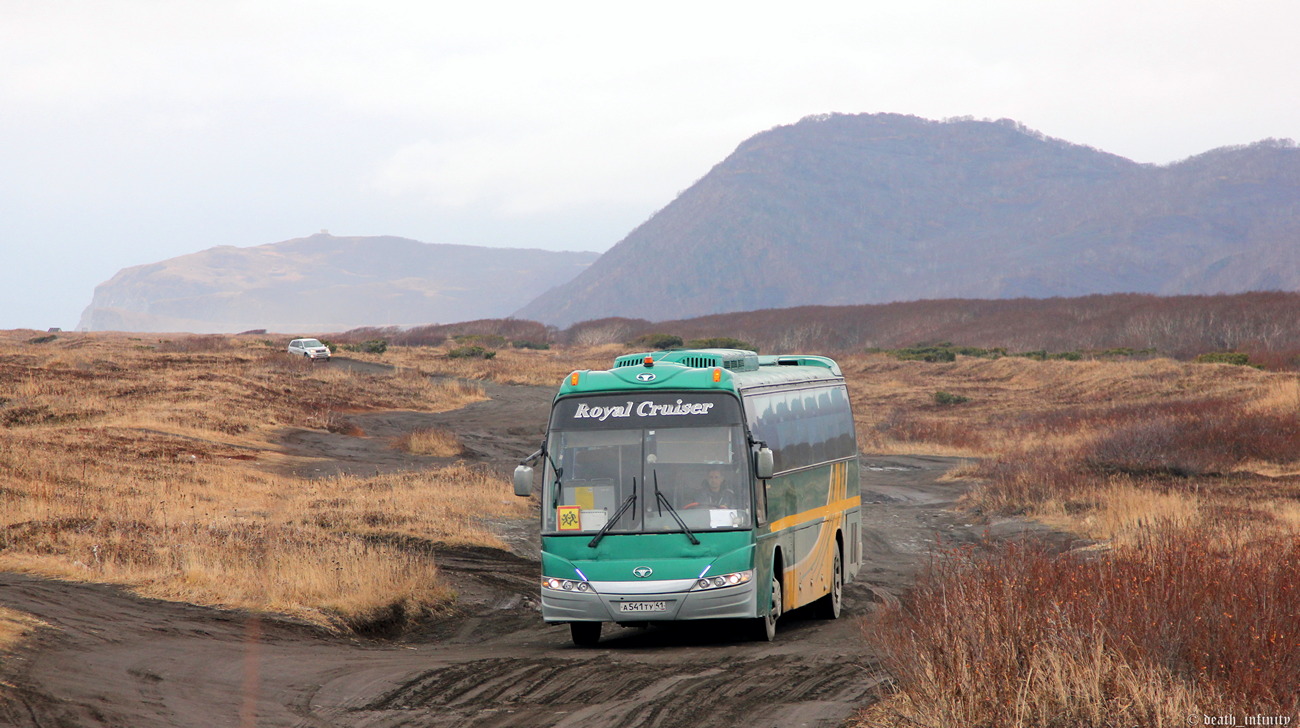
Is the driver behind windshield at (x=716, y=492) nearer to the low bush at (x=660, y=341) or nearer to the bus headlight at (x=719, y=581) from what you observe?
the bus headlight at (x=719, y=581)

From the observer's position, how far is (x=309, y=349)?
265 feet

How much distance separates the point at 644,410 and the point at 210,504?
14872mm

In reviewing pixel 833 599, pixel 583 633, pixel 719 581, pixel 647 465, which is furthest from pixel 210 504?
pixel 719 581

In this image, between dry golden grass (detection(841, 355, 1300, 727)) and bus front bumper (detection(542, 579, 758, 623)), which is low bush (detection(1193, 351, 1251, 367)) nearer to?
dry golden grass (detection(841, 355, 1300, 727))

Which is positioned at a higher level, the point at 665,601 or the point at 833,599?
the point at 665,601

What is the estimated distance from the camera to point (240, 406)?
4419cm

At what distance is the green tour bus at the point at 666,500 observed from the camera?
12641mm

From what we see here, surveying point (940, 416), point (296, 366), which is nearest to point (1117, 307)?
point (940, 416)

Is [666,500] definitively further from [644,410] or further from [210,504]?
[210,504]

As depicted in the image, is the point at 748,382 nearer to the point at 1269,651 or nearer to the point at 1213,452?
the point at 1269,651

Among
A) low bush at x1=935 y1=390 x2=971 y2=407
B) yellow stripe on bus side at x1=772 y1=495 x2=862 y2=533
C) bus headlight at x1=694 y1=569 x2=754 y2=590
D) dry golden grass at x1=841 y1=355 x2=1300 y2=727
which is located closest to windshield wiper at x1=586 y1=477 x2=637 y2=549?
bus headlight at x1=694 y1=569 x2=754 y2=590

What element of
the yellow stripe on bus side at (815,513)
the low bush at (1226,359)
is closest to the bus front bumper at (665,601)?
the yellow stripe on bus side at (815,513)

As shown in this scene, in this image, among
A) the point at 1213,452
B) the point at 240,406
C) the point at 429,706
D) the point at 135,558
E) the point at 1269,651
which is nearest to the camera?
the point at 1269,651

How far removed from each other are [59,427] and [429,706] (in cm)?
3041
